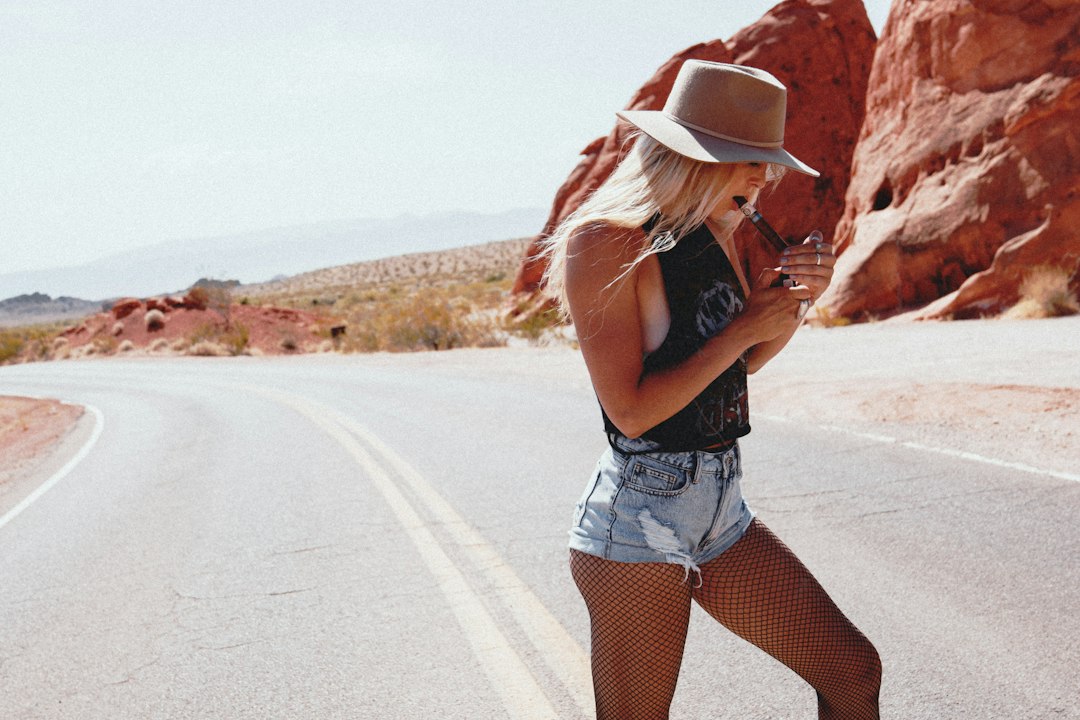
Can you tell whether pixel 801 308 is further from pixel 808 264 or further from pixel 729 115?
pixel 729 115

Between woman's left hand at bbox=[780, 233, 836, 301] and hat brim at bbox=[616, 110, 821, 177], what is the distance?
163 mm

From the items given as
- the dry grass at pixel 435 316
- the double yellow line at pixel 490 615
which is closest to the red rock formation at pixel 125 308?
the dry grass at pixel 435 316

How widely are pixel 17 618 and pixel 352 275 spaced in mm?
96652

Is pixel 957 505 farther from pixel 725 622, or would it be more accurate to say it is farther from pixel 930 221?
pixel 930 221

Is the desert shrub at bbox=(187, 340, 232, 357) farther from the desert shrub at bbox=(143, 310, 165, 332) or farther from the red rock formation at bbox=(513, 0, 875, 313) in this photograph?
the red rock formation at bbox=(513, 0, 875, 313)

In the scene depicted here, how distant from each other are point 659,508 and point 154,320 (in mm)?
48803

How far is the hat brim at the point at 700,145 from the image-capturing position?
182 cm

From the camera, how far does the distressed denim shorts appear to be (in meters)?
1.91

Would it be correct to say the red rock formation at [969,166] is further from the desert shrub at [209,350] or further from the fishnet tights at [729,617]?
the desert shrub at [209,350]

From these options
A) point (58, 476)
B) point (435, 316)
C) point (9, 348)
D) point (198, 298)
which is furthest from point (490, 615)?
point (9, 348)

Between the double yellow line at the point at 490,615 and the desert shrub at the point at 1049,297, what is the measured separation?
37.4 ft

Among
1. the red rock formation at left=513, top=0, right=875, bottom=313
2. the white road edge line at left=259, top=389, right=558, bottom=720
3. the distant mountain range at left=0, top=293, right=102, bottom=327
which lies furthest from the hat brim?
the distant mountain range at left=0, top=293, right=102, bottom=327

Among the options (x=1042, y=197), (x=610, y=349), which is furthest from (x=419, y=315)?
(x=610, y=349)

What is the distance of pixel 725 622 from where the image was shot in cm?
206
